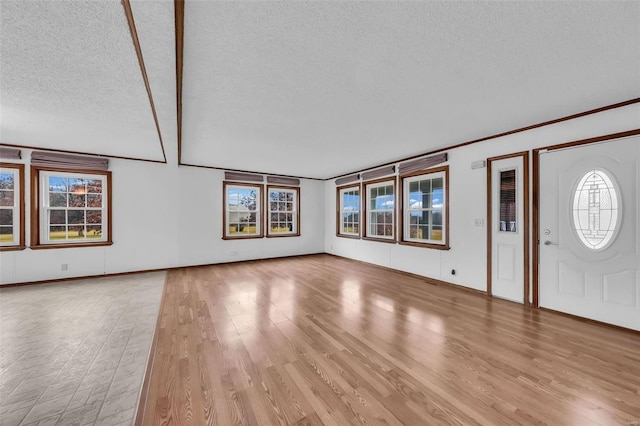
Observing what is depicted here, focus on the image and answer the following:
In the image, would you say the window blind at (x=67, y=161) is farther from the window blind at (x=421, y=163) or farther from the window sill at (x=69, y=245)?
the window blind at (x=421, y=163)

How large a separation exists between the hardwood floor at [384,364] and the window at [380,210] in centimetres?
241

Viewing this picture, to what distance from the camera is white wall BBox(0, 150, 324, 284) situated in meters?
4.55

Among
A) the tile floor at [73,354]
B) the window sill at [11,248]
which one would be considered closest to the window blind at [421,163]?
the tile floor at [73,354]

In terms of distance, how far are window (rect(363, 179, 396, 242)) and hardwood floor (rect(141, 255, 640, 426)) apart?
7.92 ft

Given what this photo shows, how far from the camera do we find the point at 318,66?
200 centimetres

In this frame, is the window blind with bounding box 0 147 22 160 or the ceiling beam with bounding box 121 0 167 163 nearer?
the ceiling beam with bounding box 121 0 167 163

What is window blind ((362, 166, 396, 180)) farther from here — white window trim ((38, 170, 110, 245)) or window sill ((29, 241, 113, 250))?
window sill ((29, 241, 113, 250))

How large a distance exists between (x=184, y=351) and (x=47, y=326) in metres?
1.90

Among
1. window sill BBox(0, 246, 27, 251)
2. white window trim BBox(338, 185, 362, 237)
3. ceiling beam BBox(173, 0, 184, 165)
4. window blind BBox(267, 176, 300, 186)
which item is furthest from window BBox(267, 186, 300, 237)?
window sill BBox(0, 246, 27, 251)

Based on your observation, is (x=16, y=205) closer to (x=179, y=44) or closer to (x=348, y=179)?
(x=179, y=44)

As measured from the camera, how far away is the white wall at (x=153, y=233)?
4.55 m

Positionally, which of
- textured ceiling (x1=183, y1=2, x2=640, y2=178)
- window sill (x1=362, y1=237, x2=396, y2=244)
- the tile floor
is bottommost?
the tile floor

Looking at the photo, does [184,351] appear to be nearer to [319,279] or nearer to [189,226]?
[319,279]

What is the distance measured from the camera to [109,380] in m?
1.90
